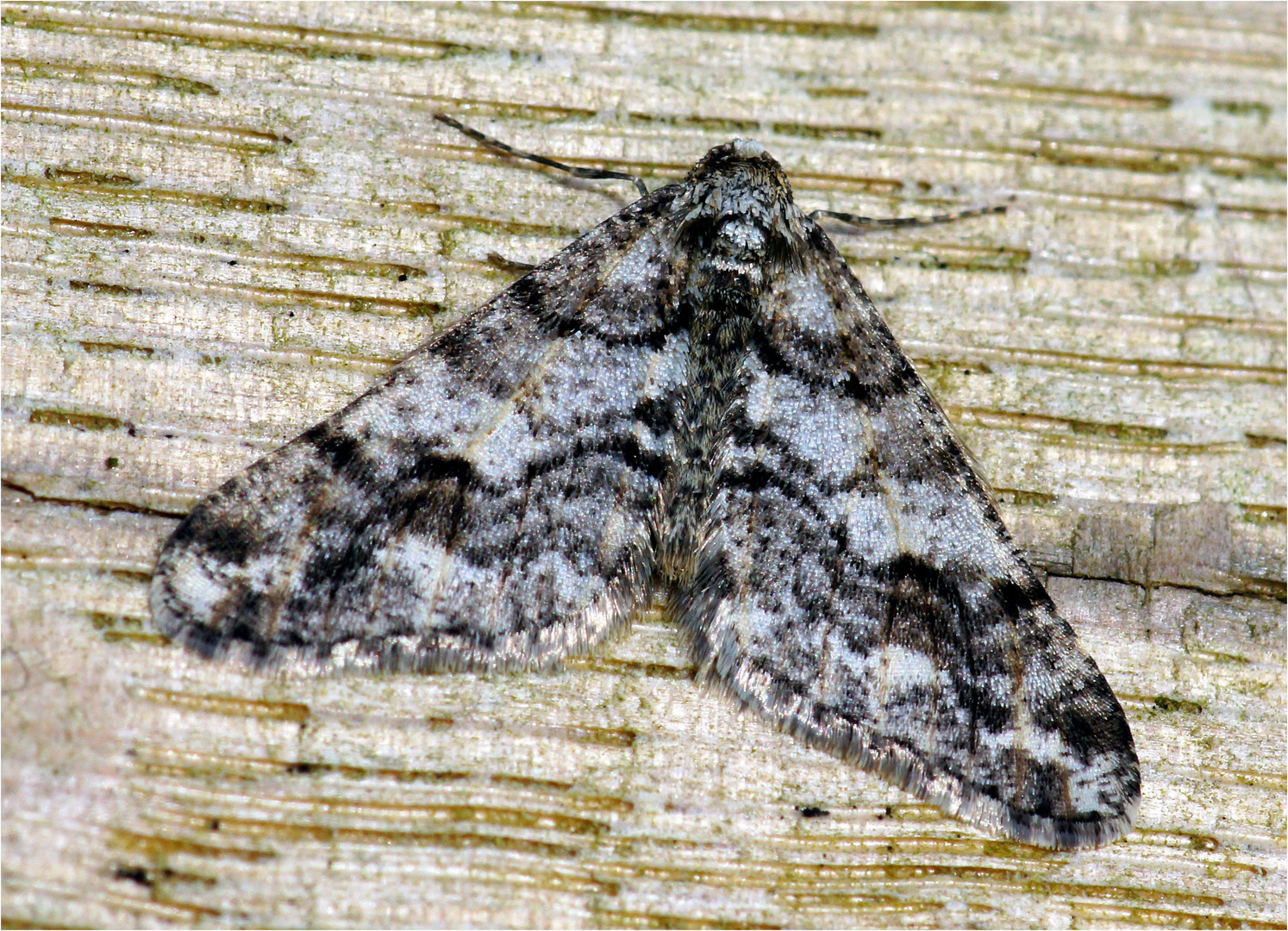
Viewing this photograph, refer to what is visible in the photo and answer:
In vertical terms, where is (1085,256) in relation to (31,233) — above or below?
above

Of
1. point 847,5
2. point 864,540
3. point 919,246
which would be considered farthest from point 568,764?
point 847,5

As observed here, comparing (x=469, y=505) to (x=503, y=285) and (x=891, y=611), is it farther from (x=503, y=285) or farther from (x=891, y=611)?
(x=891, y=611)

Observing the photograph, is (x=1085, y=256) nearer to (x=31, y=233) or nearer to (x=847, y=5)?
(x=847, y=5)

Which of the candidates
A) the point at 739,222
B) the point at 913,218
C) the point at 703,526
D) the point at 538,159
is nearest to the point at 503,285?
the point at 538,159

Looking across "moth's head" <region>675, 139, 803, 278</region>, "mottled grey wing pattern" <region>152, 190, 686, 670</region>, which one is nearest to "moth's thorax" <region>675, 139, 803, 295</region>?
"moth's head" <region>675, 139, 803, 278</region>

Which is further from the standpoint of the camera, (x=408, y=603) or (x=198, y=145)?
(x=198, y=145)

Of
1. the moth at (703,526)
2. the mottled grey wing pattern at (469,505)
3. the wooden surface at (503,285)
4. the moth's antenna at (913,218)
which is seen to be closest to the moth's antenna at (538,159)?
the wooden surface at (503,285)
